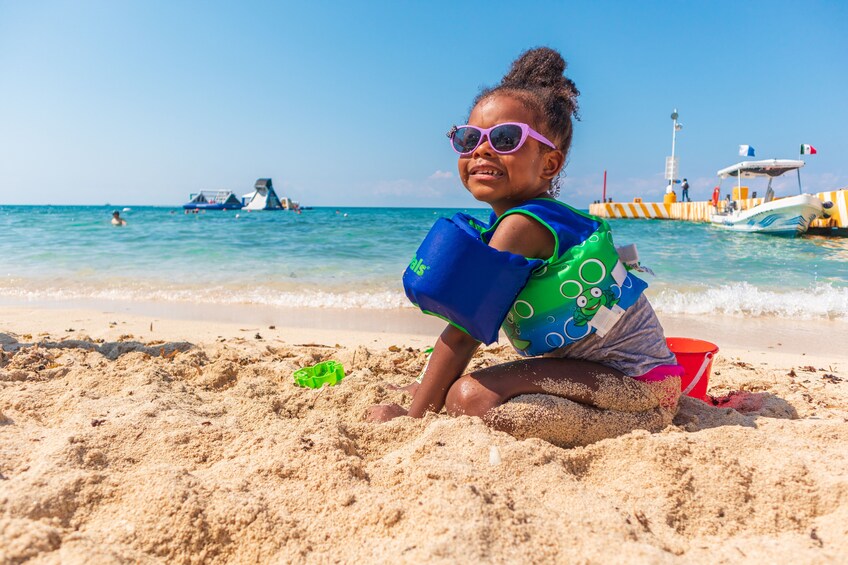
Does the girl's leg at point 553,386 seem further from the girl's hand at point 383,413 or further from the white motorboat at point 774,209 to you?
the white motorboat at point 774,209

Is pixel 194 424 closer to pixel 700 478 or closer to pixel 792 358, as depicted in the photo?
pixel 700 478

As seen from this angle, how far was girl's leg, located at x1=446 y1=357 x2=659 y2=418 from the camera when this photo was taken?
7.09 ft

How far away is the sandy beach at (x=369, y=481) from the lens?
136cm

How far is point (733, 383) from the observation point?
11.2 ft

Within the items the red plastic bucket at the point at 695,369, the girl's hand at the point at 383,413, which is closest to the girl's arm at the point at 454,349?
the girl's hand at the point at 383,413

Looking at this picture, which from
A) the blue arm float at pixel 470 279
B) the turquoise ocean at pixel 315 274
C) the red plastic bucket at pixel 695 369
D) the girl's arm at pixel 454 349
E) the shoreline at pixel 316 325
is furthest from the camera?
the turquoise ocean at pixel 315 274

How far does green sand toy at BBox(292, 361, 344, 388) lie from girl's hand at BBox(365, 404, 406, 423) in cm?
60

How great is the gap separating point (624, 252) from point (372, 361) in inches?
74.1

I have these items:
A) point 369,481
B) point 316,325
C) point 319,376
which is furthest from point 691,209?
point 369,481

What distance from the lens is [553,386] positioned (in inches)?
85.3

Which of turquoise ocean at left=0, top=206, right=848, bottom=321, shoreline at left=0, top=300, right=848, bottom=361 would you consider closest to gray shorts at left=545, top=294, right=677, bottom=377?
shoreline at left=0, top=300, right=848, bottom=361

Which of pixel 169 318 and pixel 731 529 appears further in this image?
pixel 169 318

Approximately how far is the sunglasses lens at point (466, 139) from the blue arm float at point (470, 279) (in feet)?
1.48


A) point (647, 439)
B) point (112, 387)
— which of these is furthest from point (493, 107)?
point (112, 387)
